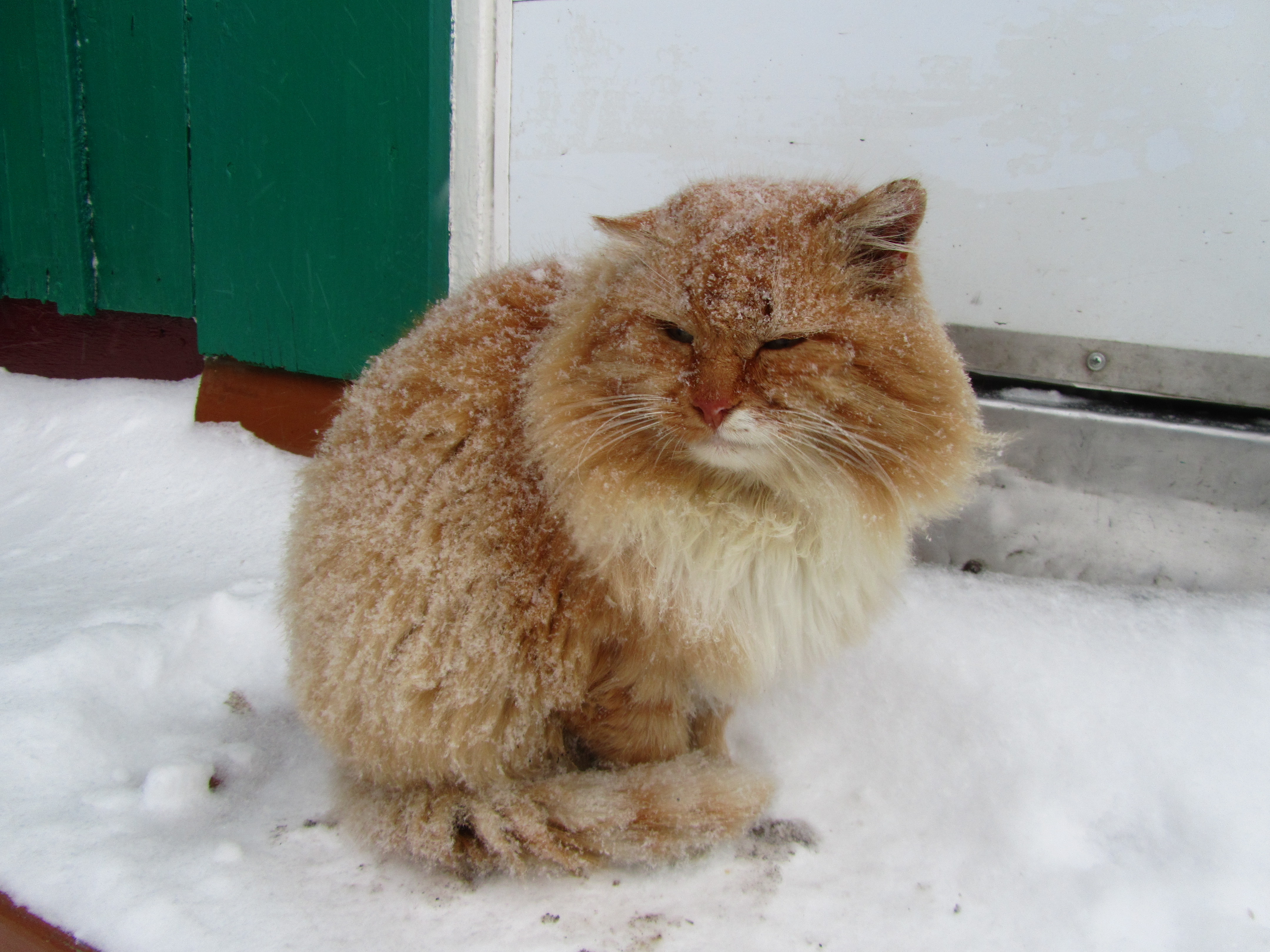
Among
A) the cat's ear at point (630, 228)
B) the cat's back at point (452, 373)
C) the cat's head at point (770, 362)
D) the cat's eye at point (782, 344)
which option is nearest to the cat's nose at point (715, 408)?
the cat's head at point (770, 362)

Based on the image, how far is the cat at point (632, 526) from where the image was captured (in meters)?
1.27

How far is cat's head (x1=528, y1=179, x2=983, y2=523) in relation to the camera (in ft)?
4.06

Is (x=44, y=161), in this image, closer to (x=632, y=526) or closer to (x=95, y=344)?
(x=95, y=344)

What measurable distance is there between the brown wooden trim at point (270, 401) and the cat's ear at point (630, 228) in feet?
6.82

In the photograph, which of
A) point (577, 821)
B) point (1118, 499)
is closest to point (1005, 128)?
point (1118, 499)

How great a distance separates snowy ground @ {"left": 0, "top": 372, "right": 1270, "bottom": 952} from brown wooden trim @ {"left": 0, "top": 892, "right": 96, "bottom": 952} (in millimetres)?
16

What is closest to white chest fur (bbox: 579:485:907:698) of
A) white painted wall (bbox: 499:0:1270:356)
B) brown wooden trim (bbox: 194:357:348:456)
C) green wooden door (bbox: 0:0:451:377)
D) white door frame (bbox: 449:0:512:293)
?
white painted wall (bbox: 499:0:1270:356)

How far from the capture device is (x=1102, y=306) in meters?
2.12

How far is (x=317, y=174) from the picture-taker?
298cm

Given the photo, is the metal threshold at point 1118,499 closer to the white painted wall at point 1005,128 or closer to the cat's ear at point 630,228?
the white painted wall at point 1005,128

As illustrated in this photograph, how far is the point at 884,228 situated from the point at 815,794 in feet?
3.98

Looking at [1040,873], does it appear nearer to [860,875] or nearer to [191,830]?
Answer: [860,875]

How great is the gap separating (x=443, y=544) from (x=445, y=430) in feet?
0.81

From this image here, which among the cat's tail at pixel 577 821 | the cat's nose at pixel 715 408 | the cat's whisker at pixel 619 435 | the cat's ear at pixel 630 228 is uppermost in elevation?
the cat's ear at pixel 630 228
